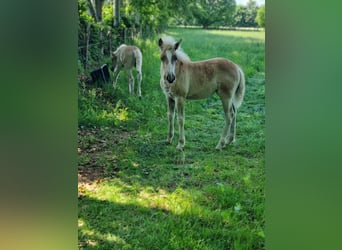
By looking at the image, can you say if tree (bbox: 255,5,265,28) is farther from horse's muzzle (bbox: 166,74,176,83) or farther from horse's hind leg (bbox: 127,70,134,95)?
horse's hind leg (bbox: 127,70,134,95)

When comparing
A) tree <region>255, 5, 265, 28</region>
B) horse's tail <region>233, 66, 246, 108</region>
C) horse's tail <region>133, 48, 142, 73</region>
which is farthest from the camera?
horse's tail <region>133, 48, 142, 73</region>

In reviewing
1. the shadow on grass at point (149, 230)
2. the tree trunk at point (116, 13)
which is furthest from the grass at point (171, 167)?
the tree trunk at point (116, 13)

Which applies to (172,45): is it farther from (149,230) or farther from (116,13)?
(149,230)

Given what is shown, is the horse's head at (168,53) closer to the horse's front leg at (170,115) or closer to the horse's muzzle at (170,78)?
the horse's muzzle at (170,78)

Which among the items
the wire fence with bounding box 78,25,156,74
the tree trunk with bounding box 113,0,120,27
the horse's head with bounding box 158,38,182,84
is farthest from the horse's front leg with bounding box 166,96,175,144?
the tree trunk with bounding box 113,0,120,27

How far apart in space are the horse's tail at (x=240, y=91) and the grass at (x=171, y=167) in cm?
4

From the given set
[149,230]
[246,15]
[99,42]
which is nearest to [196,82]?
[246,15]

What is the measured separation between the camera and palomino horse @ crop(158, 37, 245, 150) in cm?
254

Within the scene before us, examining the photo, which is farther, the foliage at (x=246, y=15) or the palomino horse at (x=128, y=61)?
the palomino horse at (x=128, y=61)

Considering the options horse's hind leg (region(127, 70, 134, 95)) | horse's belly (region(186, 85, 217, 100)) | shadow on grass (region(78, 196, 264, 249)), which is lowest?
shadow on grass (region(78, 196, 264, 249))

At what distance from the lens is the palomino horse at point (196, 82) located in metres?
2.54
